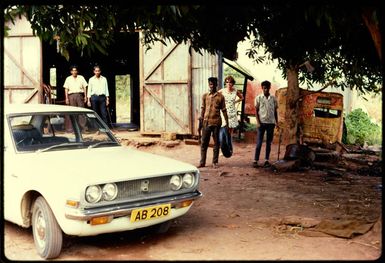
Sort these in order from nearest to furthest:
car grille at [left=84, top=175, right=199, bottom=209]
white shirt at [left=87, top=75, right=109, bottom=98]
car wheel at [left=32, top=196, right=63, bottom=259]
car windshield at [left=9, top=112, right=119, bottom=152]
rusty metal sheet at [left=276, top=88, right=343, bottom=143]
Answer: car wheel at [left=32, top=196, right=63, bottom=259] < car grille at [left=84, top=175, right=199, bottom=209] < car windshield at [left=9, top=112, right=119, bottom=152] < white shirt at [left=87, top=75, right=109, bottom=98] < rusty metal sheet at [left=276, top=88, right=343, bottom=143]

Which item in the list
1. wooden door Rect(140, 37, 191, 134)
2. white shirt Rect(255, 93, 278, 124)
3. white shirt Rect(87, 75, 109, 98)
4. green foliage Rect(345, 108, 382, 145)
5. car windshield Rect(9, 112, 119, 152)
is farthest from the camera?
green foliage Rect(345, 108, 382, 145)

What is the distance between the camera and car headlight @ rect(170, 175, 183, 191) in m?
4.39

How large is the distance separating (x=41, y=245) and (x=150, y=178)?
1196 millimetres

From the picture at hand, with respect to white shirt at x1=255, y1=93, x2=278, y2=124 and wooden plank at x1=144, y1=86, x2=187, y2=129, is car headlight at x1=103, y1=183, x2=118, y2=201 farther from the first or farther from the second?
wooden plank at x1=144, y1=86, x2=187, y2=129

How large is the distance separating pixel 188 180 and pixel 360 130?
12559 mm

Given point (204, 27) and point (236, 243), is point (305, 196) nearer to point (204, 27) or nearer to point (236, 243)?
point (236, 243)

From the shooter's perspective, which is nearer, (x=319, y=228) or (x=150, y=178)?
(x=150, y=178)

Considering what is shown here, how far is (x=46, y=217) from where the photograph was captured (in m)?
3.90

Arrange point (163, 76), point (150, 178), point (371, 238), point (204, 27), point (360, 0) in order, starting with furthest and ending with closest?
point (163, 76) → point (204, 27) → point (371, 238) → point (150, 178) → point (360, 0)

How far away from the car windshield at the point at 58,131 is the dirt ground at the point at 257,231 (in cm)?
101

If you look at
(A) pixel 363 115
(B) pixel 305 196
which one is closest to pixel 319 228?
(B) pixel 305 196

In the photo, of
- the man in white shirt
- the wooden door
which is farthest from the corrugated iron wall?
the wooden door

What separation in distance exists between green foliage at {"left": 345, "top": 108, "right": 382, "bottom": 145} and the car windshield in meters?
11.0

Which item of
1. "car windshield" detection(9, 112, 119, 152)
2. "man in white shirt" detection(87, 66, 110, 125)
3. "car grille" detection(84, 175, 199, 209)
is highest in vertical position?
"man in white shirt" detection(87, 66, 110, 125)
